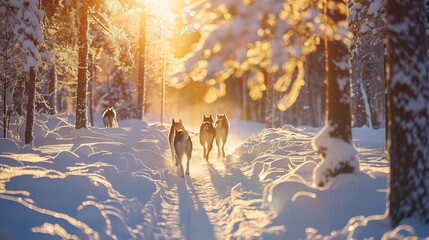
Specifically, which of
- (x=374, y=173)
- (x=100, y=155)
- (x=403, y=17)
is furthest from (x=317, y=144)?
(x=100, y=155)

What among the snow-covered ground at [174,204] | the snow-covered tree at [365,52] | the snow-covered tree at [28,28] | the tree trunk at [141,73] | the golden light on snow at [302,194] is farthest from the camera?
the tree trunk at [141,73]

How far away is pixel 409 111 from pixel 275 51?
2.06 metres

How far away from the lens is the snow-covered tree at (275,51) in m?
5.06

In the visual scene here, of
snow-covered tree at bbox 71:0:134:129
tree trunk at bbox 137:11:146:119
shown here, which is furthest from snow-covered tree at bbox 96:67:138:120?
snow-covered tree at bbox 71:0:134:129

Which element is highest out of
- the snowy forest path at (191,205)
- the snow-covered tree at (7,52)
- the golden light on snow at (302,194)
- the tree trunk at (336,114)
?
the snow-covered tree at (7,52)

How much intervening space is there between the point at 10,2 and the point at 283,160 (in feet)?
31.3

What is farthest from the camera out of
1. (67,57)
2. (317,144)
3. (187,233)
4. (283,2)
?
(67,57)

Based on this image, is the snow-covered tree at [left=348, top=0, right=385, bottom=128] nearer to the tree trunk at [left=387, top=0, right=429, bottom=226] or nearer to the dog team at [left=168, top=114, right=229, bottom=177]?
the dog team at [left=168, top=114, right=229, bottom=177]

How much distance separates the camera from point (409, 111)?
5.56m

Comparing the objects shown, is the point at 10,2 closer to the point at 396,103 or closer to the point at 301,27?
the point at 301,27

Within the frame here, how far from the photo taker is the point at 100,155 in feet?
36.7

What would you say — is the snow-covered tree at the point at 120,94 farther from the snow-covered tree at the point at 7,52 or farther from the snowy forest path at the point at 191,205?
the snowy forest path at the point at 191,205

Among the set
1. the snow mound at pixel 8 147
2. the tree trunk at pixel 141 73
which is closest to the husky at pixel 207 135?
the snow mound at pixel 8 147

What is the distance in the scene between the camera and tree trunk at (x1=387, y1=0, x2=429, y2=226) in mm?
5570
